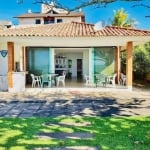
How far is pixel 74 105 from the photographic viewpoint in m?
14.4

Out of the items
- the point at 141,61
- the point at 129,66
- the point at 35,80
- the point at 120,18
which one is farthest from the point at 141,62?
the point at 120,18

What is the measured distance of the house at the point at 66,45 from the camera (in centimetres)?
1864

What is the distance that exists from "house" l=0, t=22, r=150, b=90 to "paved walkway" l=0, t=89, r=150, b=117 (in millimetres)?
3392

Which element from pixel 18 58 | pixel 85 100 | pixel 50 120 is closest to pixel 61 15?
pixel 18 58

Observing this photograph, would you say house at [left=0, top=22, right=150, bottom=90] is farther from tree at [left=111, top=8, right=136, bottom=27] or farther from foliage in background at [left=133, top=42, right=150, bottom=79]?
tree at [left=111, top=8, right=136, bottom=27]

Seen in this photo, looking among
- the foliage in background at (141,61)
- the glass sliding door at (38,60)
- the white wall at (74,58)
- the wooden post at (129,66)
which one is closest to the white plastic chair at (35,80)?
the glass sliding door at (38,60)

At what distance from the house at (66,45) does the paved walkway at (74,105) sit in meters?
3.39

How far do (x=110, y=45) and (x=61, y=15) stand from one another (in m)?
33.7

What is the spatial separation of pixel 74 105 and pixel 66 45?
384 inches

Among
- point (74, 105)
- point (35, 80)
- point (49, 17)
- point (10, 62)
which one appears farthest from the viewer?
point (49, 17)

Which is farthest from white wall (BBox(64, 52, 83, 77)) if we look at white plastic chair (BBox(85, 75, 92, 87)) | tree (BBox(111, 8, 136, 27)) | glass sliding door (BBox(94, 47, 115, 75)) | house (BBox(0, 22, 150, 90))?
tree (BBox(111, 8, 136, 27))

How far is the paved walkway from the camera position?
12492 mm

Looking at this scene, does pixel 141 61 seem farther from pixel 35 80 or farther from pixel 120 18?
pixel 120 18

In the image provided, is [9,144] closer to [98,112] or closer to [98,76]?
[98,112]
